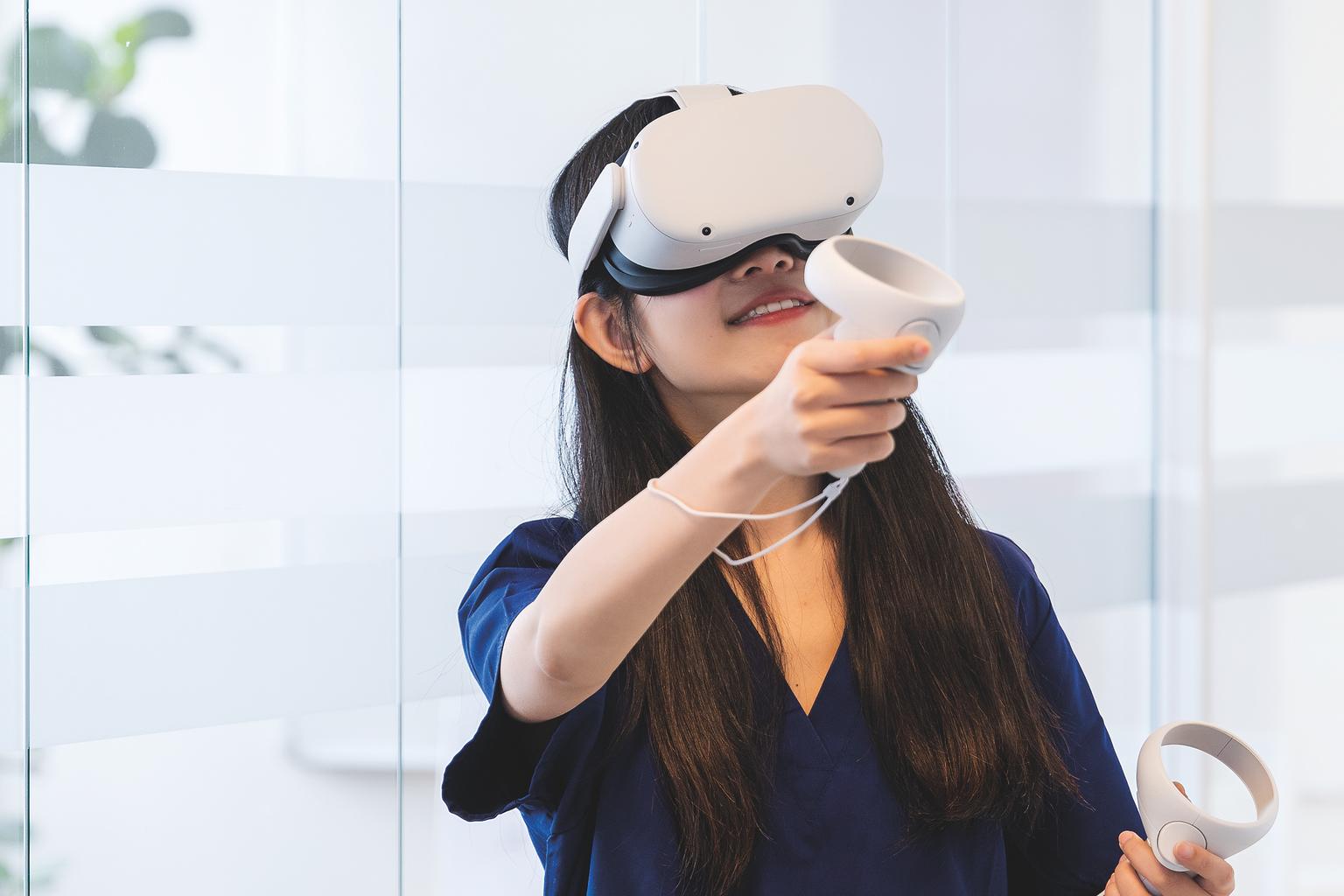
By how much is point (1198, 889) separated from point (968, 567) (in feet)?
1.02

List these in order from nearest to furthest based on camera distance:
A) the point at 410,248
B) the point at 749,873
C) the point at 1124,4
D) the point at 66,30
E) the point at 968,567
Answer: the point at 749,873, the point at 968,567, the point at 66,30, the point at 410,248, the point at 1124,4

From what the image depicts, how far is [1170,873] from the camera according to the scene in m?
0.96

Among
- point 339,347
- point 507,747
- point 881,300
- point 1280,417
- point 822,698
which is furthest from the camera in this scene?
point 1280,417

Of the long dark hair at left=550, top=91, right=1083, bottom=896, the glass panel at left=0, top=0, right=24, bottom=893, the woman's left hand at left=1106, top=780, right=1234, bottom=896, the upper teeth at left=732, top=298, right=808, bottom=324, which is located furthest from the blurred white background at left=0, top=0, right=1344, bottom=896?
the woman's left hand at left=1106, top=780, right=1234, bottom=896

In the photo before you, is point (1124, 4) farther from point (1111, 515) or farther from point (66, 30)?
point (66, 30)

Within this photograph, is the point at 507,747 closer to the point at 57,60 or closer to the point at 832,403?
the point at 832,403

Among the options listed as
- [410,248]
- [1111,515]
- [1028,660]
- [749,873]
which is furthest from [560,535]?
[1111,515]

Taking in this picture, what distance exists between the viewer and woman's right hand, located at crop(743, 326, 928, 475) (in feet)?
2.07

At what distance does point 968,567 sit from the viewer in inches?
42.1

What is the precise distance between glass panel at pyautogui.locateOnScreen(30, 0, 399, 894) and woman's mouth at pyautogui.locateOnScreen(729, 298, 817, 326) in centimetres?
68

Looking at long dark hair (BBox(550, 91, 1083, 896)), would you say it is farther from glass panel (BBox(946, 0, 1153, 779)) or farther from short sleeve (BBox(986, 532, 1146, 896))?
glass panel (BBox(946, 0, 1153, 779))

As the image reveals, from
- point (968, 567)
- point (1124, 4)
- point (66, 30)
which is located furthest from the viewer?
point (1124, 4)

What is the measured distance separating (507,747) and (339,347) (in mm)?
738

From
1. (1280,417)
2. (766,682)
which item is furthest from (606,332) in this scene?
(1280,417)
